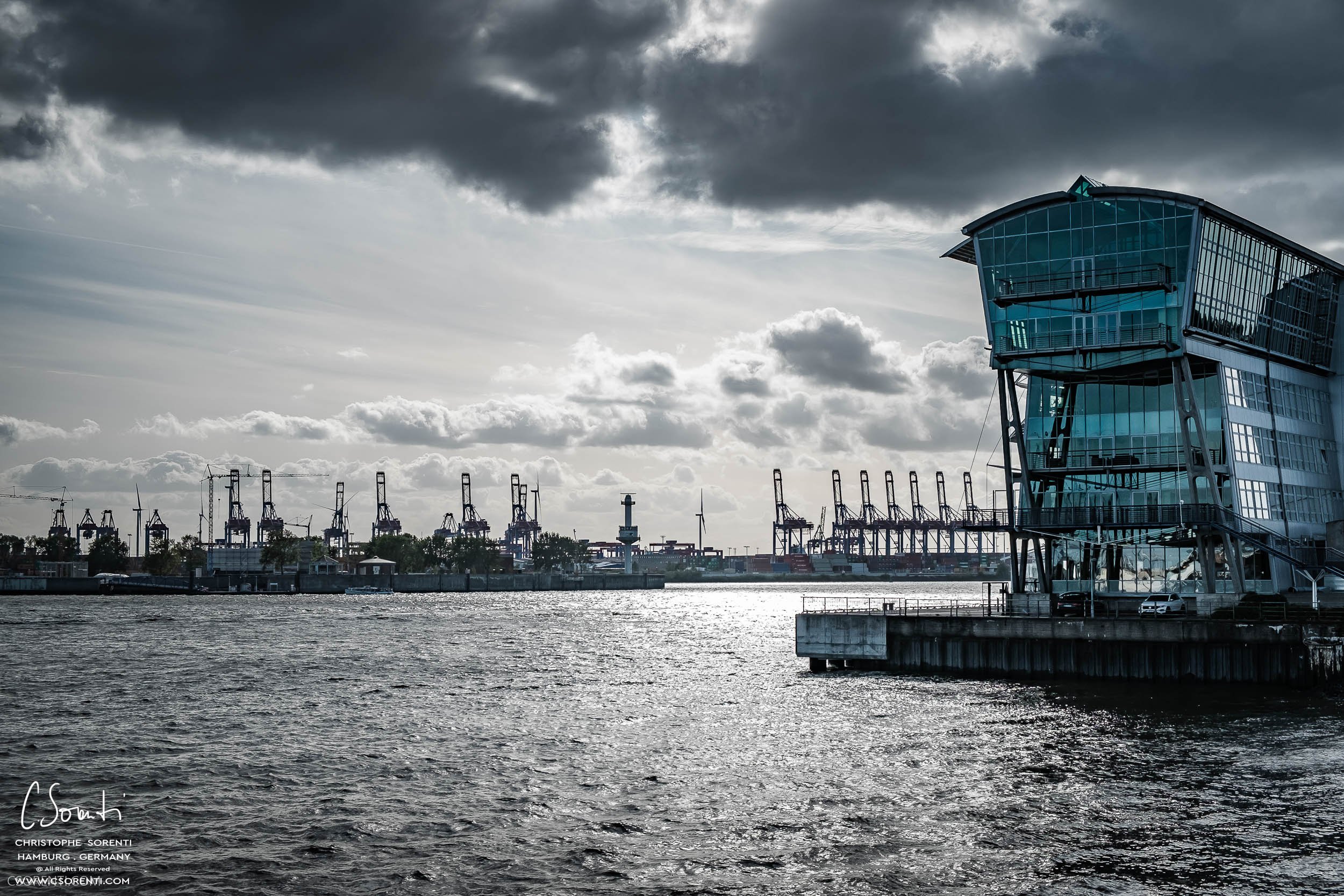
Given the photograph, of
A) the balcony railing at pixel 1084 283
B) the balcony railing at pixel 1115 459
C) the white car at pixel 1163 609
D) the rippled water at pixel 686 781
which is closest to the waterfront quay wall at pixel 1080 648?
the rippled water at pixel 686 781

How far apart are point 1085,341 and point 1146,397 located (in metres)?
6.35

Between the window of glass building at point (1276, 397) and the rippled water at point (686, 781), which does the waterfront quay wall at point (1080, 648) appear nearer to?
the rippled water at point (686, 781)

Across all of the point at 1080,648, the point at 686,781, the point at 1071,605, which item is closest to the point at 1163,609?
the point at 1071,605

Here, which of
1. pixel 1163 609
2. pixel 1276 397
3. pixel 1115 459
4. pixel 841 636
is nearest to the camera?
pixel 1163 609

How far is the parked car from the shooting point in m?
71.3

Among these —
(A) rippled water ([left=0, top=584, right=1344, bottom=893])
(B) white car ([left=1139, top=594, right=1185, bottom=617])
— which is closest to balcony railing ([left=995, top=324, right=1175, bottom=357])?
(B) white car ([left=1139, top=594, right=1185, bottom=617])

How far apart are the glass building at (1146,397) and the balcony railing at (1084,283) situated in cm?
12

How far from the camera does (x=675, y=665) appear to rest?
82625 millimetres

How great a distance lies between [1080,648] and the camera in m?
62.2

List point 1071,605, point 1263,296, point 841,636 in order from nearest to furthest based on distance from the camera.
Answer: point 841,636, point 1071,605, point 1263,296

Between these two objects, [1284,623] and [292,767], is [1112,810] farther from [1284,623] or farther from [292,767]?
[1284,623]

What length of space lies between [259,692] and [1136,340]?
59.3 m

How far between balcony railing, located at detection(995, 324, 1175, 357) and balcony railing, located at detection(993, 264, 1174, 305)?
2542mm
